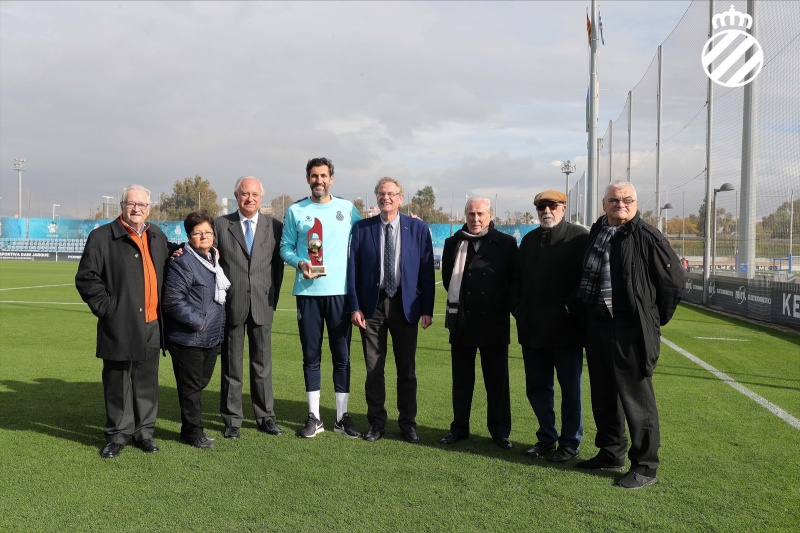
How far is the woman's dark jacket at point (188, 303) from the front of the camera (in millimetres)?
4559

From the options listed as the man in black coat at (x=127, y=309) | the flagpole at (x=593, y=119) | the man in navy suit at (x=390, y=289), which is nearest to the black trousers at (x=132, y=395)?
the man in black coat at (x=127, y=309)

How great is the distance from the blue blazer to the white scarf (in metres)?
0.92

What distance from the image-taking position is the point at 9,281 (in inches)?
878

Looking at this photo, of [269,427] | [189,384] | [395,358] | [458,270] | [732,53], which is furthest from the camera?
[732,53]

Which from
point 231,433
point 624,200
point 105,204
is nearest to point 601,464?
point 624,200

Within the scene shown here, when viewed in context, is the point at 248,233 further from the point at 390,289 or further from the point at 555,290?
the point at 555,290

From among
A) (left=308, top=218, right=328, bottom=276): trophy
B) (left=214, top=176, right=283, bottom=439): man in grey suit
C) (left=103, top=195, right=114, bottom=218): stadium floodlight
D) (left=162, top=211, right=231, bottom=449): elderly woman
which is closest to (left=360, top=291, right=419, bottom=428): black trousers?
(left=308, top=218, right=328, bottom=276): trophy

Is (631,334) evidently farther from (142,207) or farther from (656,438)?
(142,207)

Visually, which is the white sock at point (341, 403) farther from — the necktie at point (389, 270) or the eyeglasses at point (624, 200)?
the eyeglasses at point (624, 200)

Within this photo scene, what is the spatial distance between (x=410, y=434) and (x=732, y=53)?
12959 mm

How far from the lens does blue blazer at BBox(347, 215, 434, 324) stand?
4.84 m

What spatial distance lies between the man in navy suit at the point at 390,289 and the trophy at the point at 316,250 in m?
0.24

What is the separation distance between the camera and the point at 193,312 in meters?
4.57

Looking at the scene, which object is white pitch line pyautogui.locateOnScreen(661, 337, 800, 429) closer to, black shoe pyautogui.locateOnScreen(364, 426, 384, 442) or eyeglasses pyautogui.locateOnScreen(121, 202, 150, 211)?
black shoe pyautogui.locateOnScreen(364, 426, 384, 442)
